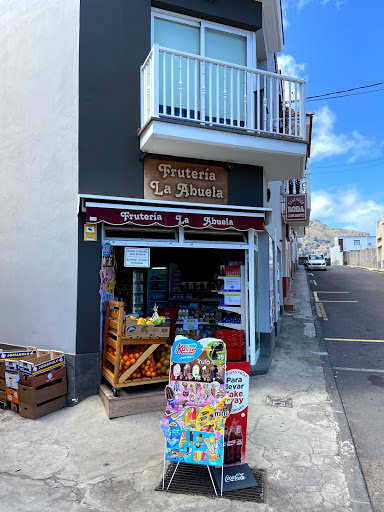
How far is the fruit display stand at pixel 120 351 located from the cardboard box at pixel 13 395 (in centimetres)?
132

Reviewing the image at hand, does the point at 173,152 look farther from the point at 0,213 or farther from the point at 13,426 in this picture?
the point at 13,426

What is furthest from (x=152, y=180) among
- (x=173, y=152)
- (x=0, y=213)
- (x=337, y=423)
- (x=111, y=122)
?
(x=337, y=423)

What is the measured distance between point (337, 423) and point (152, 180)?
4.78m

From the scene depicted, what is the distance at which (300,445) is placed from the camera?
4.39m

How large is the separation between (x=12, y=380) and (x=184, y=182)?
4.32m

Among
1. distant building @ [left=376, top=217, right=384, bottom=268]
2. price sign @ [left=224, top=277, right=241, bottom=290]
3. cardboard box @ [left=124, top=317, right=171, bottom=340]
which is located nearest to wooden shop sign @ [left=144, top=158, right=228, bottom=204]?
price sign @ [left=224, top=277, right=241, bottom=290]

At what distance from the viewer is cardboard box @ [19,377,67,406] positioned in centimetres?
519

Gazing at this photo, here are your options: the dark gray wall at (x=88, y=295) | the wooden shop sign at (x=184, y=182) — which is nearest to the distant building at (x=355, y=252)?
the wooden shop sign at (x=184, y=182)

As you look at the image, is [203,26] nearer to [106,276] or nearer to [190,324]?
[106,276]

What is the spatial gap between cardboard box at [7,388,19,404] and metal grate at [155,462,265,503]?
287 cm

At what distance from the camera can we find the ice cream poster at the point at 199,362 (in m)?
3.70

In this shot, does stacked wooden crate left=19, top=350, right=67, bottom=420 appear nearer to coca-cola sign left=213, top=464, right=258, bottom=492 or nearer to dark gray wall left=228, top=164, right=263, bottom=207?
coca-cola sign left=213, top=464, right=258, bottom=492

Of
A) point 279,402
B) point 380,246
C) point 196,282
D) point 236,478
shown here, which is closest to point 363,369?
point 279,402

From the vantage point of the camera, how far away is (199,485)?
359 cm
